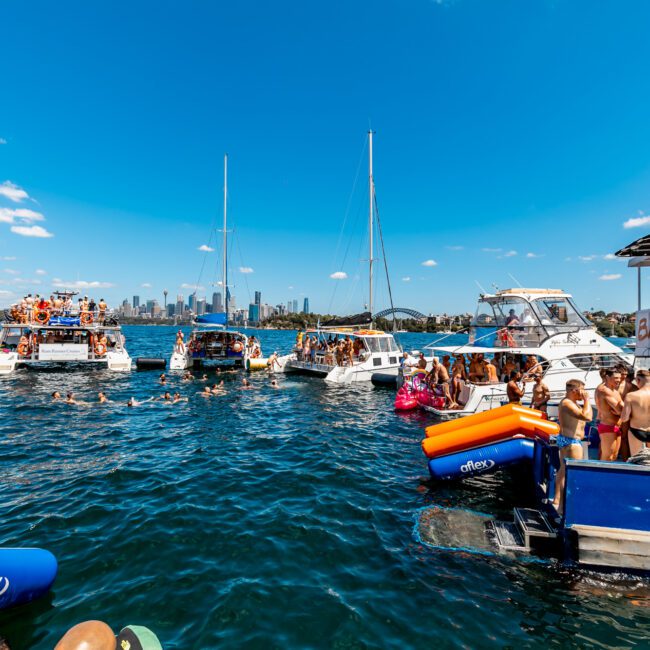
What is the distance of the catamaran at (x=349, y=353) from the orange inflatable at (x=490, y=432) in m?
15.1

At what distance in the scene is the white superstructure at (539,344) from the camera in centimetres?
1509

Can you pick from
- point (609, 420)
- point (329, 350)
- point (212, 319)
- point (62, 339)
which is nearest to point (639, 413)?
point (609, 420)

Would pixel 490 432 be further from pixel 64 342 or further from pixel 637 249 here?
pixel 64 342

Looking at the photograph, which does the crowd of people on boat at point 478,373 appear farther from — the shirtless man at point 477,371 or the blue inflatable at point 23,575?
the blue inflatable at point 23,575

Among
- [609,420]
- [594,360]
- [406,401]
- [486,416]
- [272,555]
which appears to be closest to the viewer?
[272,555]

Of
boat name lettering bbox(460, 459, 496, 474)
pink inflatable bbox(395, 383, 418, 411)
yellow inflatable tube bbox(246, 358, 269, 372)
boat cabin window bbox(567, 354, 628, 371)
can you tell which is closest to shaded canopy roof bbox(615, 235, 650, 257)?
boat name lettering bbox(460, 459, 496, 474)

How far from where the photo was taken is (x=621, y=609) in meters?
4.99

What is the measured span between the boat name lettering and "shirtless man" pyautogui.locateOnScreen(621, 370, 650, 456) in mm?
2484

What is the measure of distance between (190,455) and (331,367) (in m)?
14.8

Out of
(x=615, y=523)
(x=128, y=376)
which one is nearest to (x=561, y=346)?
(x=615, y=523)

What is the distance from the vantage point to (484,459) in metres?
8.27

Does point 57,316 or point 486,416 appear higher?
point 57,316

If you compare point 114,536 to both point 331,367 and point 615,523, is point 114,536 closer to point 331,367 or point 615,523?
point 615,523

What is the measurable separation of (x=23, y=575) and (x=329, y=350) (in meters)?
22.2
